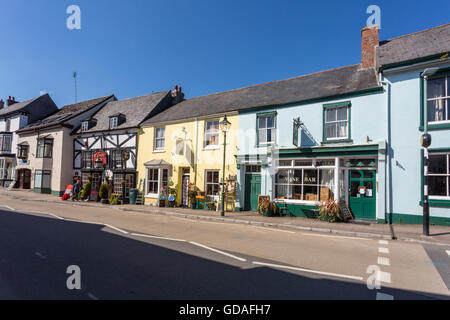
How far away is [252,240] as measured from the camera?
808 cm

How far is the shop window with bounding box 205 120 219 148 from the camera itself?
16703 mm

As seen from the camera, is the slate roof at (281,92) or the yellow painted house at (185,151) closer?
the slate roof at (281,92)

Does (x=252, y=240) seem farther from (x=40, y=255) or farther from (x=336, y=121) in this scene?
(x=336, y=121)

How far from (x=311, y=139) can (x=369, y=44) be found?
6508 mm

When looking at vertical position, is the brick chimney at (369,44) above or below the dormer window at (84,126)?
above

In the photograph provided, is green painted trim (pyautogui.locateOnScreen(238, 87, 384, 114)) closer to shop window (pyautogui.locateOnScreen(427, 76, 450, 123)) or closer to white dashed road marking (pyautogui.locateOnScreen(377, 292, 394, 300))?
shop window (pyautogui.locateOnScreen(427, 76, 450, 123))

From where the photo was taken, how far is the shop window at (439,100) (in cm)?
1064

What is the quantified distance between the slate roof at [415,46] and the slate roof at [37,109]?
3515 centimetres

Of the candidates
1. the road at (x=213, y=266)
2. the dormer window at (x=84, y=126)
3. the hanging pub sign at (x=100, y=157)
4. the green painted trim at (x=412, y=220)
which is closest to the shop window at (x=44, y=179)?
the dormer window at (x=84, y=126)

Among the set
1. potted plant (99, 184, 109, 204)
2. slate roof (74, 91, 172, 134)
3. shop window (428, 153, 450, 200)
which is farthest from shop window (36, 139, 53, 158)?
shop window (428, 153, 450, 200)

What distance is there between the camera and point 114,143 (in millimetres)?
21594

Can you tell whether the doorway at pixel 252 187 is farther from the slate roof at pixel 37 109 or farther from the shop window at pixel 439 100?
the slate roof at pixel 37 109

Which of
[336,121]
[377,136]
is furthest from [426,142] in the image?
[336,121]

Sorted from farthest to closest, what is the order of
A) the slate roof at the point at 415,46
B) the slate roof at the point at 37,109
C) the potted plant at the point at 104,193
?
the slate roof at the point at 37,109
the potted plant at the point at 104,193
the slate roof at the point at 415,46
